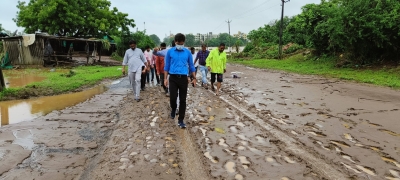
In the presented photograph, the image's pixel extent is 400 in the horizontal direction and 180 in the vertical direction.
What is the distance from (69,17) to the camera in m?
Result: 27.6

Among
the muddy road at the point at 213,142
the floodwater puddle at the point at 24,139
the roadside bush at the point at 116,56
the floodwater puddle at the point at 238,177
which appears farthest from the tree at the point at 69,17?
the floodwater puddle at the point at 238,177

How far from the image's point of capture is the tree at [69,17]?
27.4 metres

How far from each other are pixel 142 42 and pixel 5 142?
1303 inches

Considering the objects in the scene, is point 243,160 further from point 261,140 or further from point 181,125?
point 181,125

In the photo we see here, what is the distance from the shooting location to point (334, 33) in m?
15.2

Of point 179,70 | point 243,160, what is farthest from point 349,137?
point 179,70

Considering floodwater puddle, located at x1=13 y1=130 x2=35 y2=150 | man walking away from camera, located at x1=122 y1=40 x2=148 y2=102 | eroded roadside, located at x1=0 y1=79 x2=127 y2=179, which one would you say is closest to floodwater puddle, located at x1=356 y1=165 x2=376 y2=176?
eroded roadside, located at x1=0 y1=79 x2=127 y2=179

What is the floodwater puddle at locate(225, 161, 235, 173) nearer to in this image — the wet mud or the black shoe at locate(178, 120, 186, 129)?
the wet mud

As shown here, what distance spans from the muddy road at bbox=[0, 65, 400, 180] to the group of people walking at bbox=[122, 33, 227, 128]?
57 cm

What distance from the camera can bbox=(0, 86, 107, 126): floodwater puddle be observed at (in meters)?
6.90

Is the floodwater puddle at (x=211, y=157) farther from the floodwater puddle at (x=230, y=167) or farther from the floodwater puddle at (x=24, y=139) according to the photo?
the floodwater puddle at (x=24, y=139)

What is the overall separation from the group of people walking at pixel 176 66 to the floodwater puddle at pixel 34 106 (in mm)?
1997

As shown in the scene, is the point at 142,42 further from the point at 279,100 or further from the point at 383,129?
the point at 383,129

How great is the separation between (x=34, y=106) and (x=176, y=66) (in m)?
5.04
